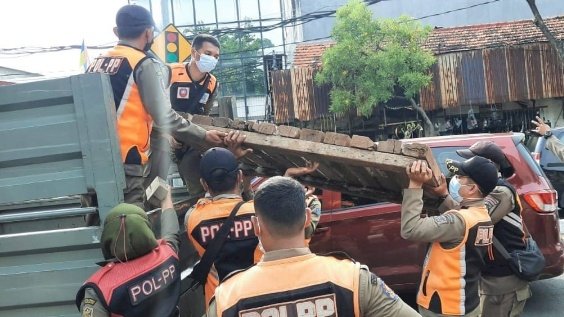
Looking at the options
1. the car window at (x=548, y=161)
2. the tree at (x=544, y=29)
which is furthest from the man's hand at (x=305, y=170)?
the tree at (x=544, y=29)

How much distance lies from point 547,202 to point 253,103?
64.7 ft

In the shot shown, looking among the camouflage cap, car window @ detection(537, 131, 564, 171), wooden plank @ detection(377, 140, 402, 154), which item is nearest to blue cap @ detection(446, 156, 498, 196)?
wooden plank @ detection(377, 140, 402, 154)

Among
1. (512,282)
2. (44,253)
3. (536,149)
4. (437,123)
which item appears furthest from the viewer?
(437,123)

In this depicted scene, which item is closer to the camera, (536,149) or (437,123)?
(536,149)

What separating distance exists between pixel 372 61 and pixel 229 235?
14.4 meters

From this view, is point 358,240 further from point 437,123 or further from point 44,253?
point 437,123

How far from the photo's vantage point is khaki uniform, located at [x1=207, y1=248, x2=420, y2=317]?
1.60m

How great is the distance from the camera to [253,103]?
945 inches

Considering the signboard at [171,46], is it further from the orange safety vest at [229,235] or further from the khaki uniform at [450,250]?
the khaki uniform at [450,250]

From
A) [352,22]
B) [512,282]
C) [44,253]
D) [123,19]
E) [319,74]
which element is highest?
[352,22]

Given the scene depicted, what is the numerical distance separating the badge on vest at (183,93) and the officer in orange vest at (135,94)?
1027 mm

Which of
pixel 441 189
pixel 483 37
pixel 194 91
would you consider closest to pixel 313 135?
pixel 441 189

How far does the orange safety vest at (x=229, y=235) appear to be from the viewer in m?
2.53

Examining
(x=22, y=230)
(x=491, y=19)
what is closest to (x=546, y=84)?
(x=491, y=19)
